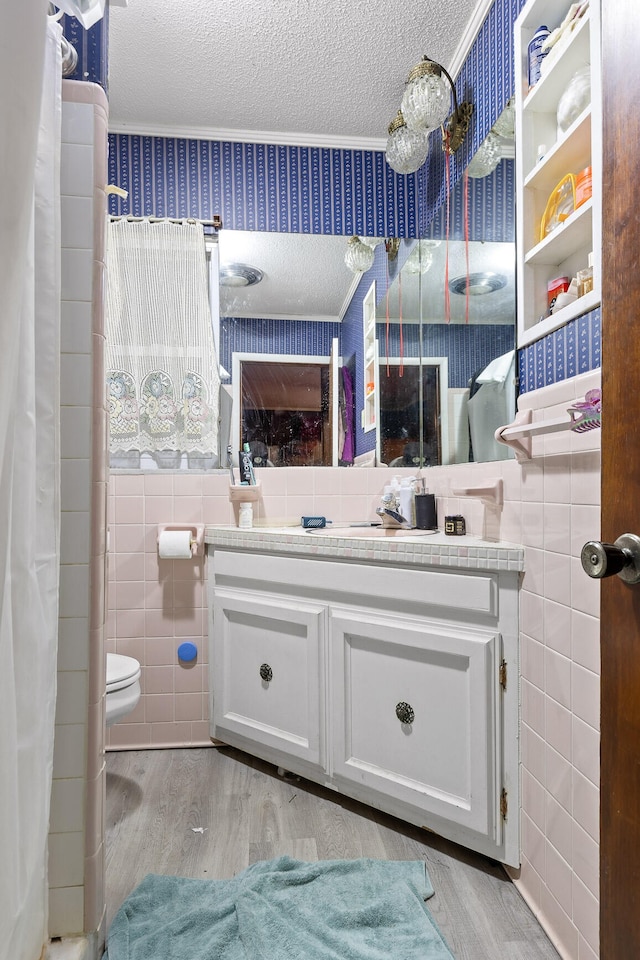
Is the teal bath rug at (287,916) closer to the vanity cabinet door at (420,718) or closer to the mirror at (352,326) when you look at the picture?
the vanity cabinet door at (420,718)

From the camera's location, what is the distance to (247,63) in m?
2.14

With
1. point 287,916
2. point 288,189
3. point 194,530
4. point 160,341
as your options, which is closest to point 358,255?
point 288,189

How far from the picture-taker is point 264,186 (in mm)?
2531

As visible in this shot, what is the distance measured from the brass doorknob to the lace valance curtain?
192cm

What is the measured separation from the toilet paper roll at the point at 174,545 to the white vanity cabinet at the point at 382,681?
0.15m

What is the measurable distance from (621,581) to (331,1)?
2085mm

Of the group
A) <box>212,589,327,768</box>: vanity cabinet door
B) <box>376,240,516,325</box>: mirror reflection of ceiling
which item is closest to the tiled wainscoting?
<box>376,240,516,325</box>: mirror reflection of ceiling

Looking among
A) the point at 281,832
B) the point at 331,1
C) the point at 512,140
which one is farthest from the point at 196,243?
the point at 281,832

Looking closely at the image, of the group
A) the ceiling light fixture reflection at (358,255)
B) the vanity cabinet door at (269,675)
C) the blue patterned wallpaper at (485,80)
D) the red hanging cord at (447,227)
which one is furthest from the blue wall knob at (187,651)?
the blue patterned wallpaper at (485,80)

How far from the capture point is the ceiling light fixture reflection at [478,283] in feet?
5.81

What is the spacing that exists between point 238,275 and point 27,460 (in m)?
1.85

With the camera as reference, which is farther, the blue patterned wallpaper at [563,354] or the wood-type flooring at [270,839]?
the wood-type flooring at [270,839]

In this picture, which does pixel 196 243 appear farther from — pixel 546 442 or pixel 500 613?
pixel 500 613

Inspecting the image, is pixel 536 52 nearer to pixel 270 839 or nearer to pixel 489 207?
pixel 489 207
